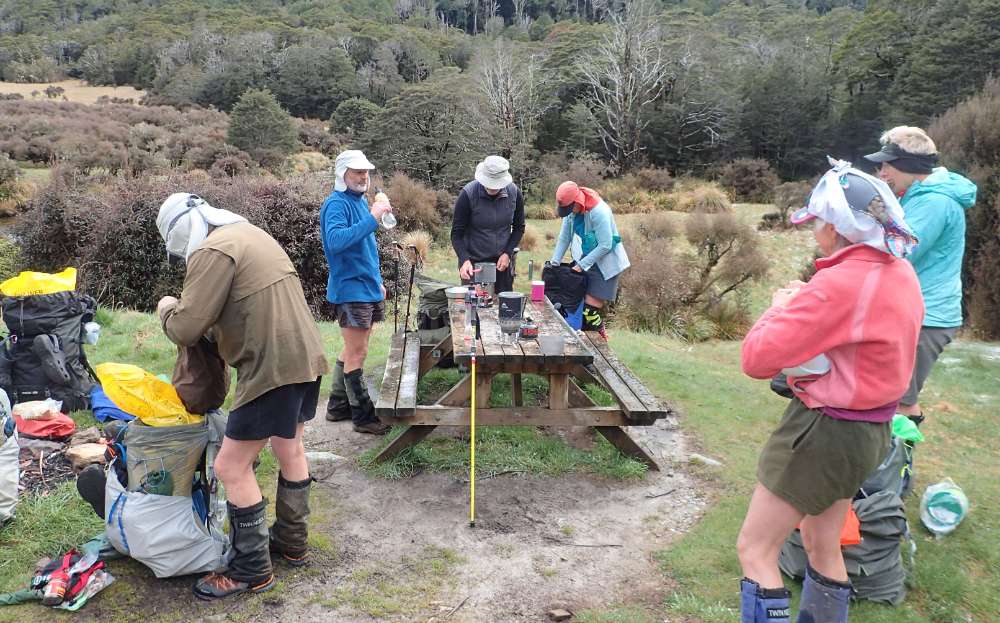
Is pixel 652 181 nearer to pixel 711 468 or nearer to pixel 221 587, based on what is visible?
pixel 711 468

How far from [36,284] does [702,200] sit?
21381 mm

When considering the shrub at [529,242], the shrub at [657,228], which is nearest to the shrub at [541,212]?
the shrub at [529,242]

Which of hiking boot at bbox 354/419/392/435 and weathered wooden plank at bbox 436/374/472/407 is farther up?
weathered wooden plank at bbox 436/374/472/407

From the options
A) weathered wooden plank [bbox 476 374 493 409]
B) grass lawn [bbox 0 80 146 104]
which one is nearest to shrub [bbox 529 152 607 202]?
weathered wooden plank [bbox 476 374 493 409]

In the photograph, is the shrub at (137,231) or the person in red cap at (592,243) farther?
the shrub at (137,231)

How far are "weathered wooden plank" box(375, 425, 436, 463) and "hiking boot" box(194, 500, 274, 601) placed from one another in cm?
142

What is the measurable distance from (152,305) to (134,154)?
13667mm

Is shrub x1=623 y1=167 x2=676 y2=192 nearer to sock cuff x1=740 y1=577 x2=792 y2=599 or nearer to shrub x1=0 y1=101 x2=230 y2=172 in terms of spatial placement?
shrub x1=0 y1=101 x2=230 y2=172

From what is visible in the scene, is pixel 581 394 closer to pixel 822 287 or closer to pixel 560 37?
pixel 822 287

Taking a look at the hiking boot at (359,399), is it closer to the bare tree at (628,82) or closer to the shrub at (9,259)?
the shrub at (9,259)

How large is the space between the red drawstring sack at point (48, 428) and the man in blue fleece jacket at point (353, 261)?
1860 millimetres

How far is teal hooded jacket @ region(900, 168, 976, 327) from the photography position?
3.78m

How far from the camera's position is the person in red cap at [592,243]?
227 inches

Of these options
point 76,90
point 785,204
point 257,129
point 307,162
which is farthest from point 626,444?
point 76,90
